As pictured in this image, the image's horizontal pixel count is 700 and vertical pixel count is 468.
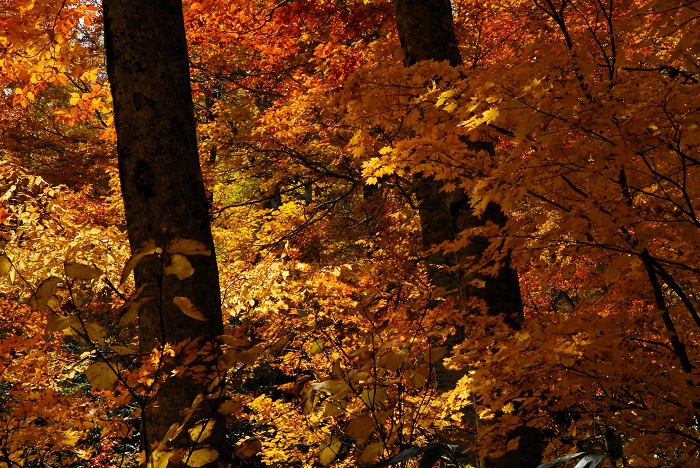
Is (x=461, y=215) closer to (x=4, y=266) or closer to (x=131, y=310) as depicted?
(x=131, y=310)

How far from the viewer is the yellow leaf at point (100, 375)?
1.57m

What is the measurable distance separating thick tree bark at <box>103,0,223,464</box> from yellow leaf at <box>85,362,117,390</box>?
0.59 metres

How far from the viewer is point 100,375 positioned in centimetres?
160

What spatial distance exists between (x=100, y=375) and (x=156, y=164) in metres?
0.92

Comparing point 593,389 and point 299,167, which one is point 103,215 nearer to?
point 299,167

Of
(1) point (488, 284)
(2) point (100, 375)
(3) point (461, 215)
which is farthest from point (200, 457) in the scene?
(3) point (461, 215)

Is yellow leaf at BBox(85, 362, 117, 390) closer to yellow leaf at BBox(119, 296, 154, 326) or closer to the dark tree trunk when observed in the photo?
yellow leaf at BBox(119, 296, 154, 326)

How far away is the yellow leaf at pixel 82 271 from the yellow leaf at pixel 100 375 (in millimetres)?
283

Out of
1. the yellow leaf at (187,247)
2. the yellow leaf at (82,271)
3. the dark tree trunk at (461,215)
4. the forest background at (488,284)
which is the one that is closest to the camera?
the yellow leaf at (82,271)

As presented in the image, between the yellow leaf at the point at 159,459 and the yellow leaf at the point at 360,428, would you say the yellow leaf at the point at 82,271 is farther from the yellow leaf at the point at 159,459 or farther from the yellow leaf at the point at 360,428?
the yellow leaf at the point at 360,428

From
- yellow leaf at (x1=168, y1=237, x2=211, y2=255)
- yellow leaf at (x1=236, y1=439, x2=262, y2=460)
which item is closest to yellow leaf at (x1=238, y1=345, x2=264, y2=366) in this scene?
yellow leaf at (x1=236, y1=439, x2=262, y2=460)

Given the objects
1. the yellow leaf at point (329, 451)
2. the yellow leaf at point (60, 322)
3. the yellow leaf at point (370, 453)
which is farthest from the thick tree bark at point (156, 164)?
the yellow leaf at point (370, 453)

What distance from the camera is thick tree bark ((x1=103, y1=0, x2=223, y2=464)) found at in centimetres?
224

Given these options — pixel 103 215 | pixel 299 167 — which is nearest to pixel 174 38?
pixel 299 167
